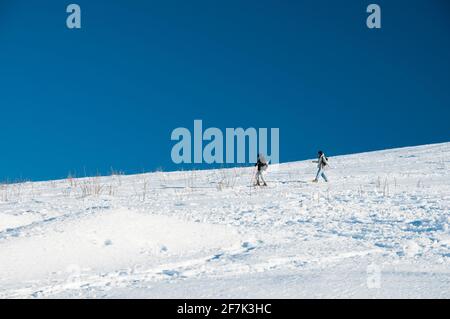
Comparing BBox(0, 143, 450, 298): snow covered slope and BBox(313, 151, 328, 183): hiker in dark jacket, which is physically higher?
BBox(313, 151, 328, 183): hiker in dark jacket

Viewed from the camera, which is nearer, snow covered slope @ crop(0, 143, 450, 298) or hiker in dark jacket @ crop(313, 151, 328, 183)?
snow covered slope @ crop(0, 143, 450, 298)

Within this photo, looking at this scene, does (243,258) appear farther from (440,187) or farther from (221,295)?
(440,187)

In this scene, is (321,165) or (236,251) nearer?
(236,251)

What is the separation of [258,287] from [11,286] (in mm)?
1935

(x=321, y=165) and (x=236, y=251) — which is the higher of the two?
(x=321, y=165)

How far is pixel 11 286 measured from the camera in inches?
146

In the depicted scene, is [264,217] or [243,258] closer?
[243,258]

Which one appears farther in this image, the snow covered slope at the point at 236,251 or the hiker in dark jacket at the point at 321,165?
the hiker in dark jacket at the point at 321,165

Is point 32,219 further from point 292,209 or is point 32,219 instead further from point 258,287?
point 258,287

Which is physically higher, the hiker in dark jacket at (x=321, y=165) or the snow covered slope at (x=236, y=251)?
the hiker in dark jacket at (x=321, y=165)

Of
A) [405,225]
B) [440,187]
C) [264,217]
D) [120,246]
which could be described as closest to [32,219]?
[120,246]

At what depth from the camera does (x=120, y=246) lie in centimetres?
496
